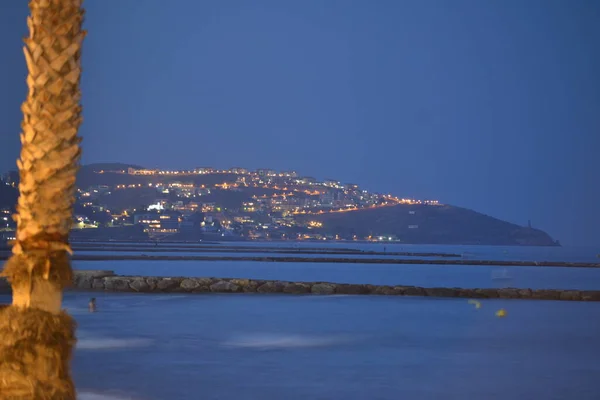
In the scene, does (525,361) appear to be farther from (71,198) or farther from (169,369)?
(71,198)

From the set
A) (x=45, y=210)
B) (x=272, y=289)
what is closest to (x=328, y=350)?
(x=45, y=210)

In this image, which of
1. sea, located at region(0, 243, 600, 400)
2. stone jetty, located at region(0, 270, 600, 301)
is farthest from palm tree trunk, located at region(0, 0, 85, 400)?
stone jetty, located at region(0, 270, 600, 301)

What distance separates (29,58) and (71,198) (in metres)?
1.09

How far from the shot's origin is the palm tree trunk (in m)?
6.67

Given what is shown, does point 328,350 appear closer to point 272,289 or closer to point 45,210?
point 45,210

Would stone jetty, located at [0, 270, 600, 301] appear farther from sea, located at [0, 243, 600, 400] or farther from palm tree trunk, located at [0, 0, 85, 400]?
palm tree trunk, located at [0, 0, 85, 400]

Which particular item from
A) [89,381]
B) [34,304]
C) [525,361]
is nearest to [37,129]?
[34,304]

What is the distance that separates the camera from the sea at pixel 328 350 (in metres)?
15.9

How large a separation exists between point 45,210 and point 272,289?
1399 inches

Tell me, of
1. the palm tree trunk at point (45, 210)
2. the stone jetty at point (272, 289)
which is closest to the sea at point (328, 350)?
the stone jetty at point (272, 289)

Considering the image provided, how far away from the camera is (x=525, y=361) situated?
20.5 metres

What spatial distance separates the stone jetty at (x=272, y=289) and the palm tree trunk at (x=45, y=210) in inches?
1363

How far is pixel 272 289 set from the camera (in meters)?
42.1

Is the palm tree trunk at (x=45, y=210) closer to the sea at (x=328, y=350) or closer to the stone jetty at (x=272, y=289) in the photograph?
the sea at (x=328, y=350)
